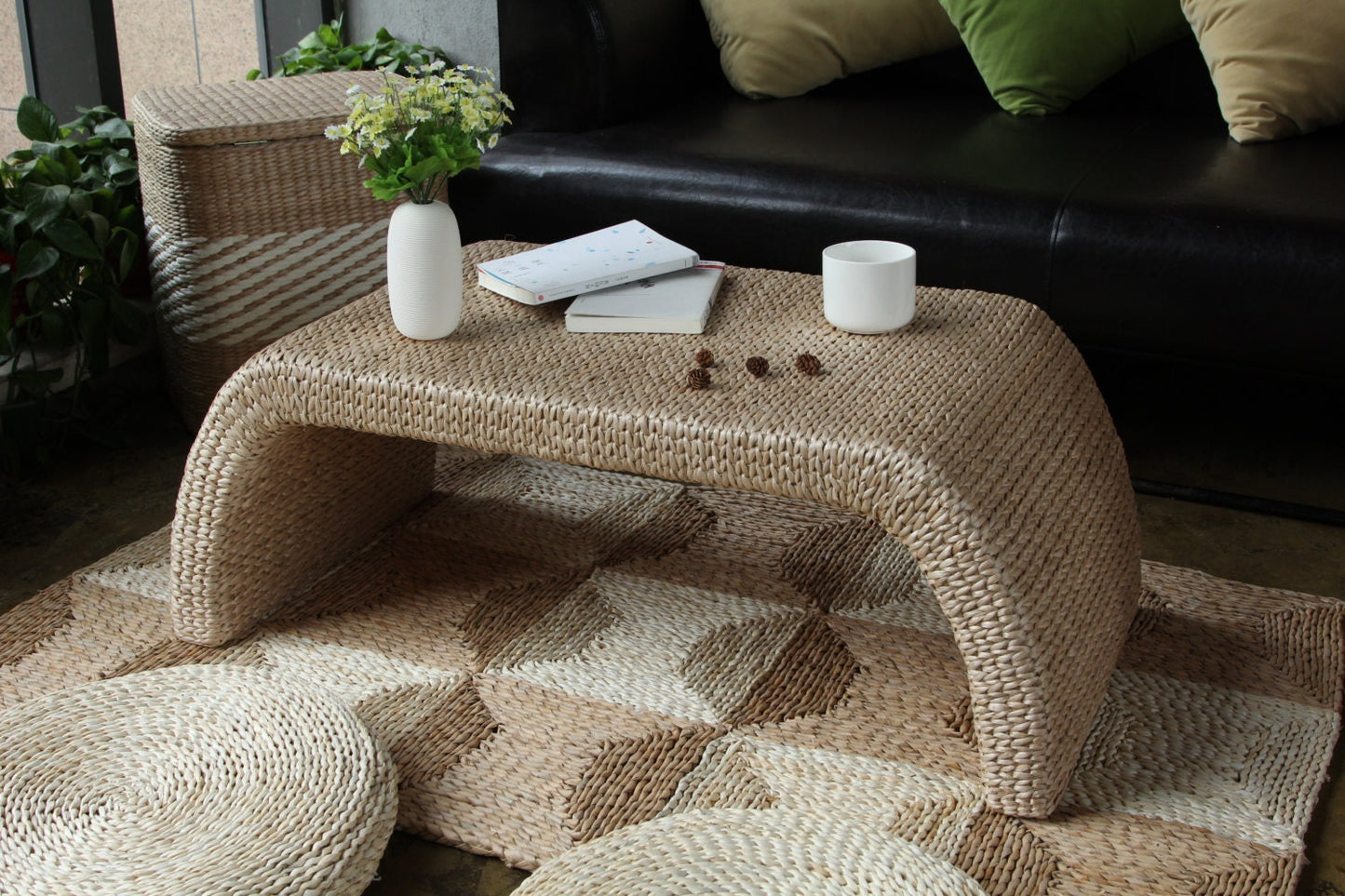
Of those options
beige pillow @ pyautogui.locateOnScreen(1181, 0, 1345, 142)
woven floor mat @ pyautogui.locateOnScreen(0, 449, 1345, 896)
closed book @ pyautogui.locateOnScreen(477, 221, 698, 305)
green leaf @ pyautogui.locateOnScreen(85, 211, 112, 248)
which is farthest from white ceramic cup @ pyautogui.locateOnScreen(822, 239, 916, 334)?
green leaf @ pyautogui.locateOnScreen(85, 211, 112, 248)

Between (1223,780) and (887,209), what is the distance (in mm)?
937

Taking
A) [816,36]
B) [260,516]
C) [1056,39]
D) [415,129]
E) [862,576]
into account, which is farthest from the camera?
[816,36]

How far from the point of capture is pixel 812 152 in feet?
6.77

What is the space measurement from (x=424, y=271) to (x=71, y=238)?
80cm

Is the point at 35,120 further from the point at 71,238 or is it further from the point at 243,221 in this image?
the point at 243,221

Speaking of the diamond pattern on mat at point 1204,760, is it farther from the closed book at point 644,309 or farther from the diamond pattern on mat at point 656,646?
the closed book at point 644,309

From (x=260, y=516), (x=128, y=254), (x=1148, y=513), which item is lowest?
(x=1148, y=513)

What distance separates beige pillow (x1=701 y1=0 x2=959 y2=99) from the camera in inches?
92.4

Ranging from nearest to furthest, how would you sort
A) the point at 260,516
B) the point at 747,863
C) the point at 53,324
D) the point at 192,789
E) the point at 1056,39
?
the point at 747,863 < the point at 192,789 < the point at 260,516 < the point at 53,324 < the point at 1056,39

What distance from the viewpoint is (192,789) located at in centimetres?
126

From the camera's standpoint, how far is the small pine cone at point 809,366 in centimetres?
133

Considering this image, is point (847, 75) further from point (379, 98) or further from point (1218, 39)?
point (379, 98)

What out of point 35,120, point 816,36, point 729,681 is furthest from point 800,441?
point 35,120

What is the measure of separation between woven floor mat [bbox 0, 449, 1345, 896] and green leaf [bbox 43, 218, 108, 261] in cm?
45
